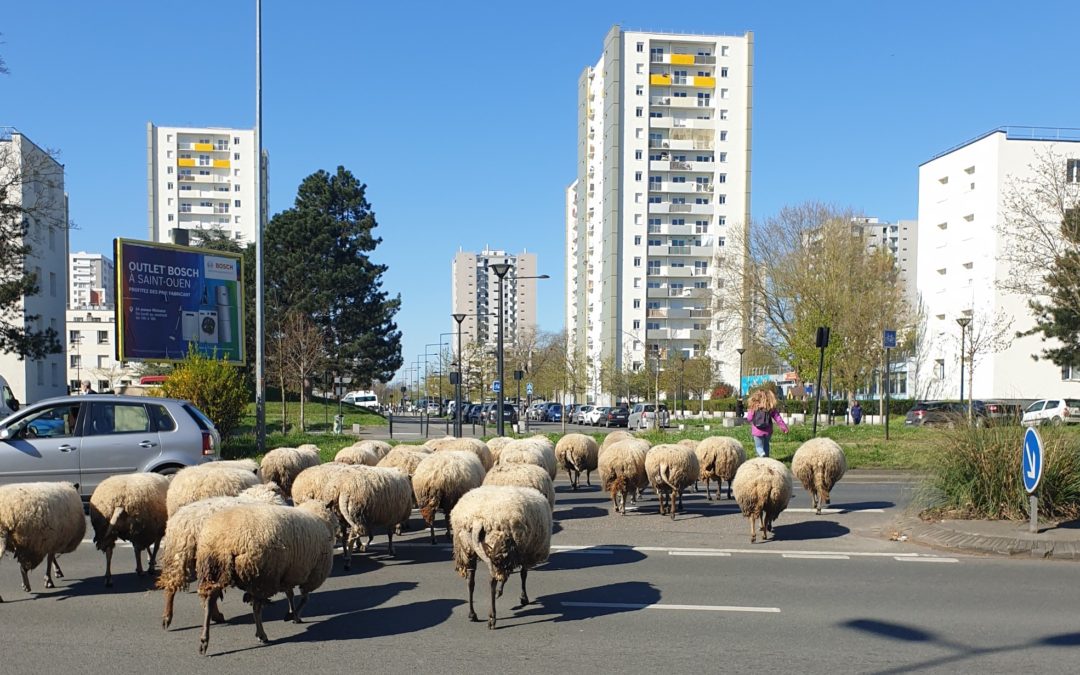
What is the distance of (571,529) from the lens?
38.3 ft

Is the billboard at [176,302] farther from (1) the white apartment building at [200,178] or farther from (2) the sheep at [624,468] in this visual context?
(1) the white apartment building at [200,178]

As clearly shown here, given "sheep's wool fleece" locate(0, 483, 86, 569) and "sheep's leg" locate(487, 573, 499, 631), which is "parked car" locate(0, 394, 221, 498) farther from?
"sheep's leg" locate(487, 573, 499, 631)

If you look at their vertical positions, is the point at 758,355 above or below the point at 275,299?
below

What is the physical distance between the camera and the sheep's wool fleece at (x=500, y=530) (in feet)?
22.9

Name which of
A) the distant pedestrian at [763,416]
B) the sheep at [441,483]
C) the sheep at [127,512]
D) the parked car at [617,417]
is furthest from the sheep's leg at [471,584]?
the parked car at [617,417]

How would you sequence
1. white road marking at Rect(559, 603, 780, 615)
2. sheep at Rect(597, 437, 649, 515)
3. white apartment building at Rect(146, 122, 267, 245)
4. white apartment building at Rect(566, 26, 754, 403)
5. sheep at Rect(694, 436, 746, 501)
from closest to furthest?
white road marking at Rect(559, 603, 780, 615) → sheep at Rect(597, 437, 649, 515) → sheep at Rect(694, 436, 746, 501) → white apartment building at Rect(566, 26, 754, 403) → white apartment building at Rect(146, 122, 267, 245)

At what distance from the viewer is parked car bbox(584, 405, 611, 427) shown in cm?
5578

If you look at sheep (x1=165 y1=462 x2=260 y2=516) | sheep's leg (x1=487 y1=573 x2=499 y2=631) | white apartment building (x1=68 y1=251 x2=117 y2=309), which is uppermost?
white apartment building (x1=68 y1=251 x2=117 y2=309)

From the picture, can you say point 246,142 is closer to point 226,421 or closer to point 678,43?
point 678,43

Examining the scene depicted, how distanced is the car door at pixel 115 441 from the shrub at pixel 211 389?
8.34m

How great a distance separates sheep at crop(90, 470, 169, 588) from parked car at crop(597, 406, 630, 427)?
145ft

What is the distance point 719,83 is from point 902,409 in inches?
1869

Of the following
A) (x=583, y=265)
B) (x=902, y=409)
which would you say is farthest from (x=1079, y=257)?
(x=583, y=265)

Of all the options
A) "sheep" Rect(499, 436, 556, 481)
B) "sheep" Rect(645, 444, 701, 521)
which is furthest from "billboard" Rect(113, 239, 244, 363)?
"sheep" Rect(645, 444, 701, 521)
